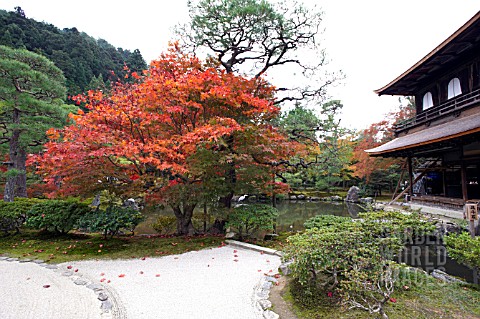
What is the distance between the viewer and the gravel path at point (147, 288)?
312 centimetres

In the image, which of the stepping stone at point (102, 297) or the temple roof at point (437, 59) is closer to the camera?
the stepping stone at point (102, 297)

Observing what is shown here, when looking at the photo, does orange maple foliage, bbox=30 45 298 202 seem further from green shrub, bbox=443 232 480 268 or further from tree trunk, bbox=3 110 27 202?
tree trunk, bbox=3 110 27 202

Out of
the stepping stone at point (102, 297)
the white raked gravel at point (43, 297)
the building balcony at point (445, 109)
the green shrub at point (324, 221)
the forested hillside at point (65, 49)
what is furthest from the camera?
the forested hillside at point (65, 49)

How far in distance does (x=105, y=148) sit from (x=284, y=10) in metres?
5.95

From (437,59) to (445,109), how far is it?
6.95 feet

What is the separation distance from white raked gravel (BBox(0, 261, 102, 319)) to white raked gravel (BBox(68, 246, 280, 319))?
13.5 inches

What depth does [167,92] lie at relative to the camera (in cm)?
552

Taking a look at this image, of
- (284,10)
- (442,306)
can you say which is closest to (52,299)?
(442,306)

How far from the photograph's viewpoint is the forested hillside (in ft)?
84.4

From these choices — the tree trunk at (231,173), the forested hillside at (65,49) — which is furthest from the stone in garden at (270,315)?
the forested hillside at (65,49)

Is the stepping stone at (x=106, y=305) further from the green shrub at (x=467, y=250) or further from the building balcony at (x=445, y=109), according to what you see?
the building balcony at (x=445, y=109)

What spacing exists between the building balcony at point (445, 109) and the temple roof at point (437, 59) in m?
1.55

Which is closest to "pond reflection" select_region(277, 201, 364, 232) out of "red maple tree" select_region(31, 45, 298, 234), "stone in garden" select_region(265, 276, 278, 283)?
"red maple tree" select_region(31, 45, 298, 234)

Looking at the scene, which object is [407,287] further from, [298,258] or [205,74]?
[205,74]
